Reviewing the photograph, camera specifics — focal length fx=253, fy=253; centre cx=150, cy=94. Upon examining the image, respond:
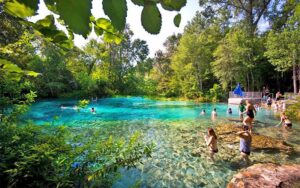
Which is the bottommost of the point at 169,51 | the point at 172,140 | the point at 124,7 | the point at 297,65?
the point at 172,140

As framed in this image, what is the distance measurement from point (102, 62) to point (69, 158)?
49044mm

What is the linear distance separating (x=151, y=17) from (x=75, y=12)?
185 millimetres

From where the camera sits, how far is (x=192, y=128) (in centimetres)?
1458

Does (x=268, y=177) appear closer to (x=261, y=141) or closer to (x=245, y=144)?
(x=245, y=144)

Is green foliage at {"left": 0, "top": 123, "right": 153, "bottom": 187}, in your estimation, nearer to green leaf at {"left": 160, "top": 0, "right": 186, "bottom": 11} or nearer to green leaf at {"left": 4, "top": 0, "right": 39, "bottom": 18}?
green leaf at {"left": 4, "top": 0, "right": 39, "bottom": 18}

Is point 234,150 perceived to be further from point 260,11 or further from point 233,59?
point 260,11

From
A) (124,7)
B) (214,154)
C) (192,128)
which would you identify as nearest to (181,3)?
(124,7)

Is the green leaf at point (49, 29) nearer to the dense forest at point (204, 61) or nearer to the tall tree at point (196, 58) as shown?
the dense forest at point (204, 61)

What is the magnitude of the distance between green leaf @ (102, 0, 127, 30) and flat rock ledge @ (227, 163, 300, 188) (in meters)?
6.02

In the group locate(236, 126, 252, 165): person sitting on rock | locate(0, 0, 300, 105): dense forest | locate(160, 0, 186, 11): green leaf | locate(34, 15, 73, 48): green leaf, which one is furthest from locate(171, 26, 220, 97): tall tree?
locate(160, 0, 186, 11): green leaf

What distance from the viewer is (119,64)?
52250mm

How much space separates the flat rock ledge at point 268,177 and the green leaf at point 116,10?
19.8ft

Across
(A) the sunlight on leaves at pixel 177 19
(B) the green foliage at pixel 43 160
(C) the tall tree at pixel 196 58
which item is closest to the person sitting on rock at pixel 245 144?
(B) the green foliage at pixel 43 160

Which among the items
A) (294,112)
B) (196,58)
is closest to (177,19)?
(294,112)
